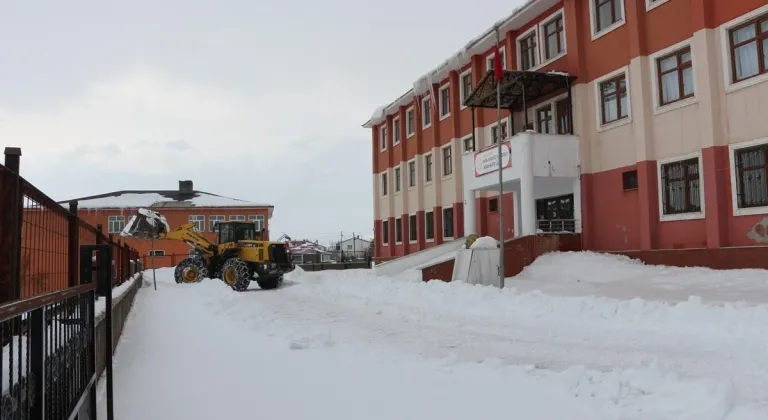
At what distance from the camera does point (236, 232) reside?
23891mm

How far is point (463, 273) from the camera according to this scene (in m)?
17.1

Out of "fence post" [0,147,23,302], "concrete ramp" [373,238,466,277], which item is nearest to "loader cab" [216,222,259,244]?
"concrete ramp" [373,238,466,277]

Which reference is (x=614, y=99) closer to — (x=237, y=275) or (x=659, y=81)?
(x=659, y=81)

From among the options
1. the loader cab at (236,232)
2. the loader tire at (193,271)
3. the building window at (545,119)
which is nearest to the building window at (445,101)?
the building window at (545,119)

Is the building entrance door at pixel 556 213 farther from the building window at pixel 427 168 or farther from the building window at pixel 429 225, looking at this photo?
the building window at pixel 427 168

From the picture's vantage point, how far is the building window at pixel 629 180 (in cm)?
1786

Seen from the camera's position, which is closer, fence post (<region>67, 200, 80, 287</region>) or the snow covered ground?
the snow covered ground

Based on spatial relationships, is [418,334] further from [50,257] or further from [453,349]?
[50,257]

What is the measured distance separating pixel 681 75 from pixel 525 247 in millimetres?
6654

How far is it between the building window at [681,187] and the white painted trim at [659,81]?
1.59 m

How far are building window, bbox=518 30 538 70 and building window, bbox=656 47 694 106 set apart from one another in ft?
19.1

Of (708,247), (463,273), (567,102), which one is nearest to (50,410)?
Result: (463,273)

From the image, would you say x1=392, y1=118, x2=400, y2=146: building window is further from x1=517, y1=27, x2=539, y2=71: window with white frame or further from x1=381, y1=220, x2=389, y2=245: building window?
x1=517, y1=27, x2=539, y2=71: window with white frame

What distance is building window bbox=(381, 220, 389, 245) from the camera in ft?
119
